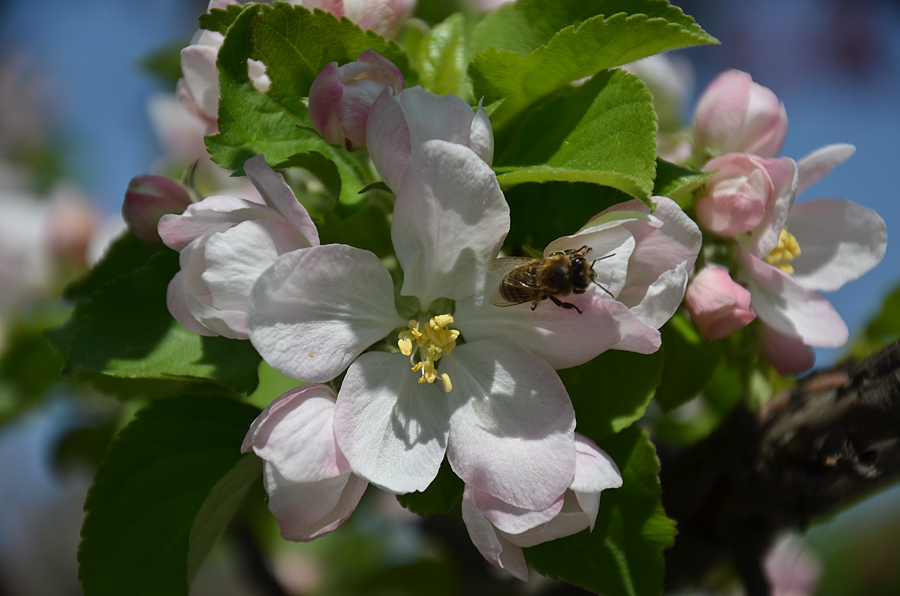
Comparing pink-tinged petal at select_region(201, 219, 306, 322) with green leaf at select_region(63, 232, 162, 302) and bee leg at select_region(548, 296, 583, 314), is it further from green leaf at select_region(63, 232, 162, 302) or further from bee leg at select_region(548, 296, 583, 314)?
green leaf at select_region(63, 232, 162, 302)

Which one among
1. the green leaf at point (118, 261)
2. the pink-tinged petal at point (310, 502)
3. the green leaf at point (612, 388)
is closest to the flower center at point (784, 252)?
the green leaf at point (612, 388)

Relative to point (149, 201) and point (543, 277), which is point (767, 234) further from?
point (149, 201)

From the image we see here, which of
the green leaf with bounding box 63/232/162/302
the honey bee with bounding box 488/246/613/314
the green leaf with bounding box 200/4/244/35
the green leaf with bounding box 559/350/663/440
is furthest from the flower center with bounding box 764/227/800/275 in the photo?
the green leaf with bounding box 63/232/162/302

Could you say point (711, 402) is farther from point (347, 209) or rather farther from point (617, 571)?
point (347, 209)

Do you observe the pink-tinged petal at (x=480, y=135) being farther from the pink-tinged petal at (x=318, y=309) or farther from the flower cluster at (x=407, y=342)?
the pink-tinged petal at (x=318, y=309)

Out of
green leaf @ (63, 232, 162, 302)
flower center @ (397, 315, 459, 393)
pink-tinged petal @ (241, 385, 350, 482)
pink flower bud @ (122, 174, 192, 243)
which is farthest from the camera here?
green leaf @ (63, 232, 162, 302)

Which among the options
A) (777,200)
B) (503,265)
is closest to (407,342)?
(503,265)
